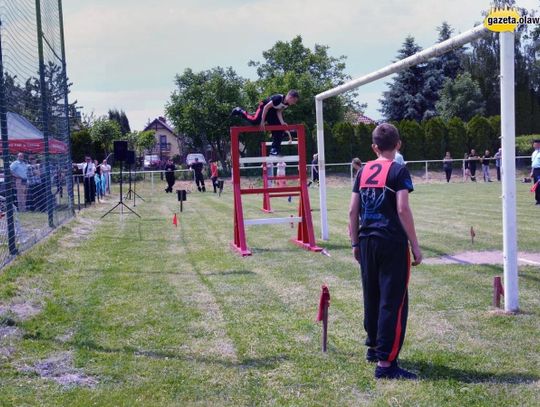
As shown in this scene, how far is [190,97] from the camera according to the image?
145 feet

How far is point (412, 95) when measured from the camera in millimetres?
56844

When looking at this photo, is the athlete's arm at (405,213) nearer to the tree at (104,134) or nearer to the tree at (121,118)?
the tree at (104,134)

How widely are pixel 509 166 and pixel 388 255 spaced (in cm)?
222

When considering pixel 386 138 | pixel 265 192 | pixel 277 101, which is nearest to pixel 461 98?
pixel 277 101

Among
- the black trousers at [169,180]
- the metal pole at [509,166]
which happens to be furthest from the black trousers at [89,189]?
the metal pole at [509,166]

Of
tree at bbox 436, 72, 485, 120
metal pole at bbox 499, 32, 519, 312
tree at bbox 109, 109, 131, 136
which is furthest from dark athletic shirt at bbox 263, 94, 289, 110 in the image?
tree at bbox 109, 109, 131, 136

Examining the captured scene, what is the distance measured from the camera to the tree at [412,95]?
56.1m

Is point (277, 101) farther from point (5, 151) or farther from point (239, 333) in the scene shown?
point (239, 333)

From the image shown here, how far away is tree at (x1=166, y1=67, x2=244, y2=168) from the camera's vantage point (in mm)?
43406

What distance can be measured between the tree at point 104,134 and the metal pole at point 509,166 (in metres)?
39.9

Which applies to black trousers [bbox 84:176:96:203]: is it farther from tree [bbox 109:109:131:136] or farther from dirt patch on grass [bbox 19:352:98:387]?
tree [bbox 109:109:131:136]

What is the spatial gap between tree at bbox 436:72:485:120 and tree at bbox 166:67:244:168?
18.5 m

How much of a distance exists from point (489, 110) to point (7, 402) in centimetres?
5640

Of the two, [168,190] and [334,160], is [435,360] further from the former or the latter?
[334,160]
